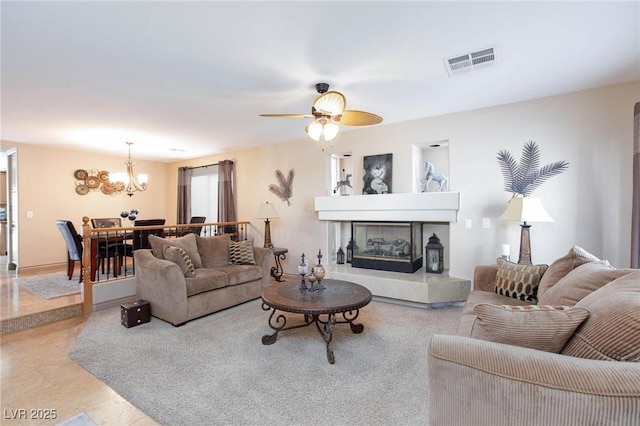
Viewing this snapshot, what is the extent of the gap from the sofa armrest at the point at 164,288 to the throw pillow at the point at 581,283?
333 centimetres

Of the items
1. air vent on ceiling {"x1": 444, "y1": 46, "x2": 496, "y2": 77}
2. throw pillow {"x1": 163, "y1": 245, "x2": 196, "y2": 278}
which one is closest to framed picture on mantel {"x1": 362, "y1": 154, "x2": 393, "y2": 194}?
air vent on ceiling {"x1": 444, "y1": 46, "x2": 496, "y2": 77}

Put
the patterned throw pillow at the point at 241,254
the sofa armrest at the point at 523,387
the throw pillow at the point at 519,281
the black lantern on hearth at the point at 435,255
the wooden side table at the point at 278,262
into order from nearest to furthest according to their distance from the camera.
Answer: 1. the sofa armrest at the point at 523,387
2. the throw pillow at the point at 519,281
3. the black lantern on hearth at the point at 435,255
4. the patterned throw pillow at the point at 241,254
5. the wooden side table at the point at 278,262

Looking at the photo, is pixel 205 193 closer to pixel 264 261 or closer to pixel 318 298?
pixel 264 261

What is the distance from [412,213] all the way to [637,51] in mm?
2590

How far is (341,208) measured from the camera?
15.9 ft

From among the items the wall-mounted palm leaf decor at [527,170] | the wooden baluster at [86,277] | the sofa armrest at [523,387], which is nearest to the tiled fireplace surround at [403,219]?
the wall-mounted palm leaf decor at [527,170]

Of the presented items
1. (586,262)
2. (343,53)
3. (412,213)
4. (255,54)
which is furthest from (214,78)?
(586,262)

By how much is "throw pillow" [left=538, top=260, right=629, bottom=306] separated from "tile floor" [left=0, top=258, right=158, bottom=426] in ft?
8.50

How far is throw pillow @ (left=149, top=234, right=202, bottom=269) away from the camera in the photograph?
3.81 meters

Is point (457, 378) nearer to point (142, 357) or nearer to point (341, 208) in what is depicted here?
point (142, 357)

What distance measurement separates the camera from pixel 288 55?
2.54m

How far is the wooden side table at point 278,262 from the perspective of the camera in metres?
5.34

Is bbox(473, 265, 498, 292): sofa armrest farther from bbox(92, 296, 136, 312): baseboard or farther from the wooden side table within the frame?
bbox(92, 296, 136, 312): baseboard

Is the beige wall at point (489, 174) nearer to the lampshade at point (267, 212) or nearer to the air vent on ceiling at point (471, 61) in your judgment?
the lampshade at point (267, 212)
